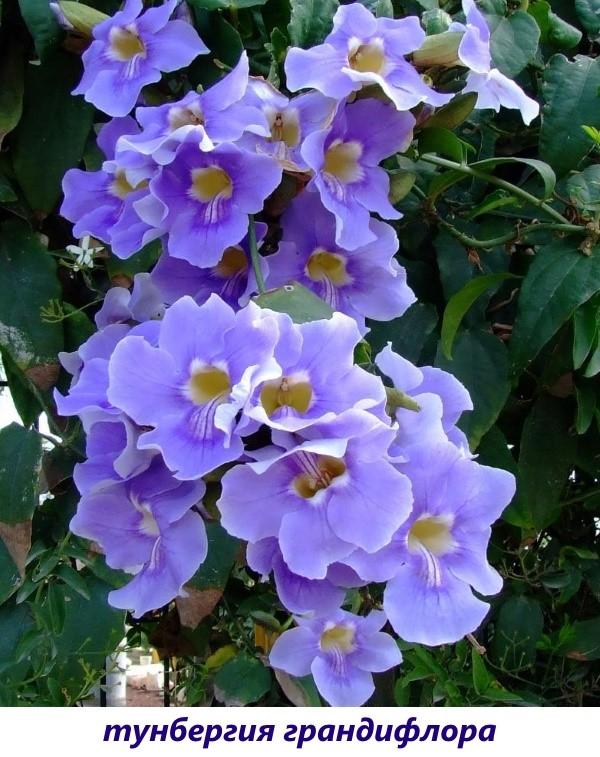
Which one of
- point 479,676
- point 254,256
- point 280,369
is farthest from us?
point 479,676

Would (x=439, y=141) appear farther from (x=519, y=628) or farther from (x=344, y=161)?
(x=519, y=628)

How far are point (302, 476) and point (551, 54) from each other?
1.82 ft

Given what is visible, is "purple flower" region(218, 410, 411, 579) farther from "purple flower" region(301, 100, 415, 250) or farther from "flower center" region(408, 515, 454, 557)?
"purple flower" region(301, 100, 415, 250)

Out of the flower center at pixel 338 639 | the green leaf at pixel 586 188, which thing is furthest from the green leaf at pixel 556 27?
the flower center at pixel 338 639

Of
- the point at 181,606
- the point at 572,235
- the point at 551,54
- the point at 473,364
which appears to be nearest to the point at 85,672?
the point at 181,606

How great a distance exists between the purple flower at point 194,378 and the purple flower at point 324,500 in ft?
0.07

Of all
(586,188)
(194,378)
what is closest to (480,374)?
(586,188)

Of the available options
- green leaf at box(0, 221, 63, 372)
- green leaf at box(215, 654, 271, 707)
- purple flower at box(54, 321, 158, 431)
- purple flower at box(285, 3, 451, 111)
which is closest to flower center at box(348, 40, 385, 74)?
purple flower at box(285, 3, 451, 111)

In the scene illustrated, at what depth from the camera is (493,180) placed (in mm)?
670

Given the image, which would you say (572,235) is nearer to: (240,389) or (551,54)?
(551,54)

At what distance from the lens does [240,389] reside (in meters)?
0.38

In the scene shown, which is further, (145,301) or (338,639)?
(338,639)

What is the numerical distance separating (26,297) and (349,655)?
39cm

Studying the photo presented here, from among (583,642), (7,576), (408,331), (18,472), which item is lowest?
(583,642)
